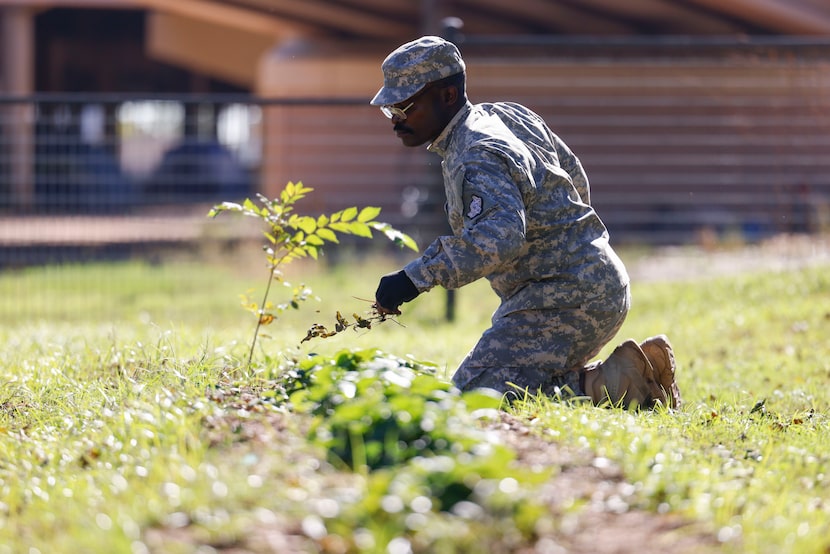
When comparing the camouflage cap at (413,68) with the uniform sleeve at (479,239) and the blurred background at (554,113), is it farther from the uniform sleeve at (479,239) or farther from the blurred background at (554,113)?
the blurred background at (554,113)

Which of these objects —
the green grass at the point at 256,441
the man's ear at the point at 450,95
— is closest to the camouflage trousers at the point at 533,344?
the green grass at the point at 256,441

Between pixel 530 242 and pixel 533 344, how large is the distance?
1.50ft

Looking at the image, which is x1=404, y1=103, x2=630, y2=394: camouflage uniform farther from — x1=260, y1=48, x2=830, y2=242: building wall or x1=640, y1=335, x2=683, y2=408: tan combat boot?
x1=260, y1=48, x2=830, y2=242: building wall

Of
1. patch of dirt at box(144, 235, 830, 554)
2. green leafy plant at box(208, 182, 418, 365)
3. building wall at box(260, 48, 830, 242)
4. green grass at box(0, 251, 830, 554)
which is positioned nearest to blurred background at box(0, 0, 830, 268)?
building wall at box(260, 48, 830, 242)

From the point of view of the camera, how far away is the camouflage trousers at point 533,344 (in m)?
4.99

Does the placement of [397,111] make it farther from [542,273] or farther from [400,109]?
[542,273]

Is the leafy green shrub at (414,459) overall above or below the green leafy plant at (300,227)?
below

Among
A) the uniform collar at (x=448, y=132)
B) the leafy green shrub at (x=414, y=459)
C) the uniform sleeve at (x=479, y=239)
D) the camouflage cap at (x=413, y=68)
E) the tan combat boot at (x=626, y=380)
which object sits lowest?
the tan combat boot at (x=626, y=380)

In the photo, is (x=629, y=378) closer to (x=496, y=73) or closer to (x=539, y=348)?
(x=539, y=348)

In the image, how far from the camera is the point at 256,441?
3.44 metres

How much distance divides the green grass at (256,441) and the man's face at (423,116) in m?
0.97

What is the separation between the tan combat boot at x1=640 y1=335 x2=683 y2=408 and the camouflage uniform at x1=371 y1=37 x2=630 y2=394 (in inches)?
7.6

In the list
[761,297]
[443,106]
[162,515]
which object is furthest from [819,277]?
[162,515]

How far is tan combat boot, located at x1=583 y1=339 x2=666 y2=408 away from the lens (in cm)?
498
